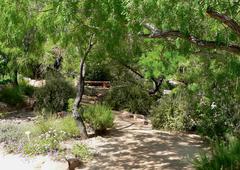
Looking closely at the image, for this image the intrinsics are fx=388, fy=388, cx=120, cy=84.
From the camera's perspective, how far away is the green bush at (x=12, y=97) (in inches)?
516

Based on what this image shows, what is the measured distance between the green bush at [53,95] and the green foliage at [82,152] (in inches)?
160

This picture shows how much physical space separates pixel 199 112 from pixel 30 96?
6.82 metres

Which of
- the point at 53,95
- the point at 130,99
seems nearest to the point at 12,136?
the point at 53,95

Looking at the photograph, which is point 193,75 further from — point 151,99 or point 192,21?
point 192,21

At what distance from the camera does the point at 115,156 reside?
25.9 ft

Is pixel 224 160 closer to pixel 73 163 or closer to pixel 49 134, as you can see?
pixel 73 163

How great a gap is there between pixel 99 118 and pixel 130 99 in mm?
3785

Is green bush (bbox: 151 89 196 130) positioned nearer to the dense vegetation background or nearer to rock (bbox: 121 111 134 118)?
the dense vegetation background

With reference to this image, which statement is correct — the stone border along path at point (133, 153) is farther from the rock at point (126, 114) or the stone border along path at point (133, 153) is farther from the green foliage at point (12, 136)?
Answer: the rock at point (126, 114)

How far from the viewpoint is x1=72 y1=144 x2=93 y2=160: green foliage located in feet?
25.3

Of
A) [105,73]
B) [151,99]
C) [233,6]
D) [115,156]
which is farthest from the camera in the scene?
[105,73]

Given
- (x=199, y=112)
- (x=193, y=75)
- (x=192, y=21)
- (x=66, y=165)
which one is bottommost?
(x=66, y=165)

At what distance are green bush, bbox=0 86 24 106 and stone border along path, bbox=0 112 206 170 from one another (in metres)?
4.64

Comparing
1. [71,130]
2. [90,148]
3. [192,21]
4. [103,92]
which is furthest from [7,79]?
[192,21]
